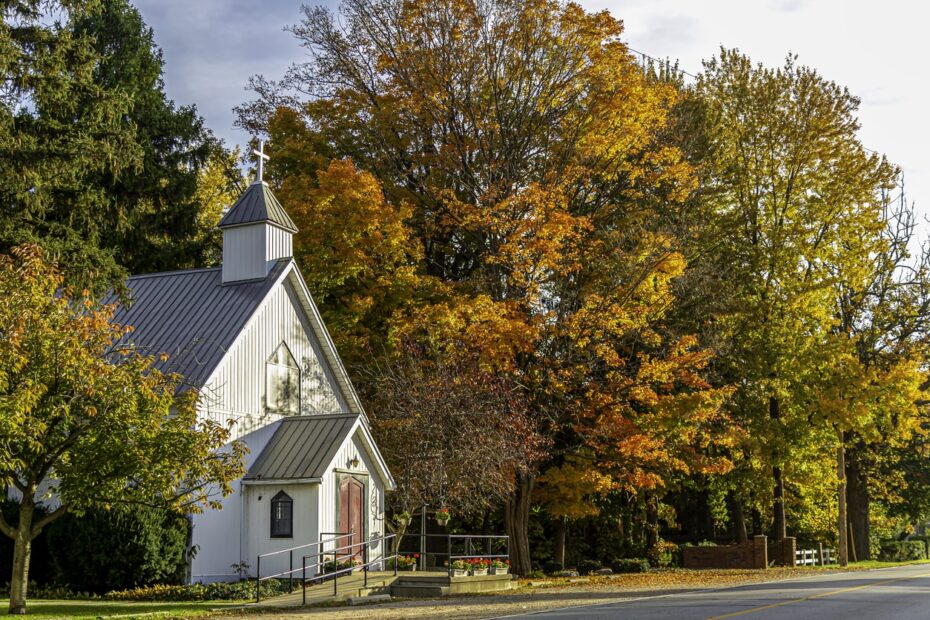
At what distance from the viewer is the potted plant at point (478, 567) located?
24.5 m

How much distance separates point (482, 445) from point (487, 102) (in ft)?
38.3

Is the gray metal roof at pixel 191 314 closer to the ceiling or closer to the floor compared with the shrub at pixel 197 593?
closer to the ceiling

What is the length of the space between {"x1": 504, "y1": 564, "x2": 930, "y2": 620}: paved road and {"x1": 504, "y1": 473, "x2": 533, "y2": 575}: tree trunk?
8.02 meters

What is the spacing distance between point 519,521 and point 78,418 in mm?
16559

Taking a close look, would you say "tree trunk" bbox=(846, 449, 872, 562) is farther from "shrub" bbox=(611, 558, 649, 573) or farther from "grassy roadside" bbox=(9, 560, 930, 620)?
"grassy roadside" bbox=(9, 560, 930, 620)

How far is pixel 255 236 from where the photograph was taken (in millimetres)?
28469

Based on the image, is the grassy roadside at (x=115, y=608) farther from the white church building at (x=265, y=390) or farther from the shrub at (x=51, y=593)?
the white church building at (x=265, y=390)

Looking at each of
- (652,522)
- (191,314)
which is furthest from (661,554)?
(191,314)

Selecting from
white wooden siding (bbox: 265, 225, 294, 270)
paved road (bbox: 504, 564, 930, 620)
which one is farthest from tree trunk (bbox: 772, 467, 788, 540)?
white wooden siding (bbox: 265, 225, 294, 270)

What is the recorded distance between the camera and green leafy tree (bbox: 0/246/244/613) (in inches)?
643

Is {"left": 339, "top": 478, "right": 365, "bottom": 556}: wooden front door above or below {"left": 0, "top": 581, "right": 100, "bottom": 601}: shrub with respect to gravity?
above

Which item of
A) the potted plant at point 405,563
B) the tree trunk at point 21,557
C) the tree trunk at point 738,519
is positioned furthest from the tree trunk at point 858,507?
the tree trunk at point 21,557

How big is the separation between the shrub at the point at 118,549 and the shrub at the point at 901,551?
135ft

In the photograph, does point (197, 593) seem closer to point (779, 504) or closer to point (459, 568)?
point (459, 568)
